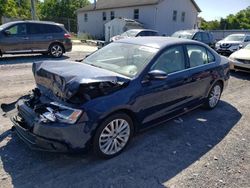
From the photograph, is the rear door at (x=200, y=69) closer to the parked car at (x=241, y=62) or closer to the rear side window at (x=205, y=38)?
the parked car at (x=241, y=62)

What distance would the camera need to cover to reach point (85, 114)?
344 cm

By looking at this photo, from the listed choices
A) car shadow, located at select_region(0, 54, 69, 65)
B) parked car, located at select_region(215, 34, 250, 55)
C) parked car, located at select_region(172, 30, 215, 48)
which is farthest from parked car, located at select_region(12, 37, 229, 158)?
parked car, located at select_region(215, 34, 250, 55)

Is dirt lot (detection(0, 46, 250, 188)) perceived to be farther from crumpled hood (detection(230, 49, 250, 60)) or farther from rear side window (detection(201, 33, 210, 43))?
rear side window (detection(201, 33, 210, 43))

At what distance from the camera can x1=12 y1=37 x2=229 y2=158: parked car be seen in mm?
3453

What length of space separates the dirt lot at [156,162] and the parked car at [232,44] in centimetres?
1287

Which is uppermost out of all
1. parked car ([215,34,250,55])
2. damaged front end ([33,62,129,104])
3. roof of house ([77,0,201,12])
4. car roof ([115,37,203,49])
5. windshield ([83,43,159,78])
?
roof of house ([77,0,201,12])

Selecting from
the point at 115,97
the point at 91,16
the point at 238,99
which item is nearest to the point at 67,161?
the point at 115,97

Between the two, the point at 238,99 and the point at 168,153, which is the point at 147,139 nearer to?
the point at 168,153

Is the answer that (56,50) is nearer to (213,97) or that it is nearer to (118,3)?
(213,97)

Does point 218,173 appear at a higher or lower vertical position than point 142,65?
lower

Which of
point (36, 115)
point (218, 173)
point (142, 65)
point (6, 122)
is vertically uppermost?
point (142, 65)

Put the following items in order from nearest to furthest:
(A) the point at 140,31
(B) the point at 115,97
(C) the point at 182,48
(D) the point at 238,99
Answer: (B) the point at 115,97 → (C) the point at 182,48 → (D) the point at 238,99 → (A) the point at 140,31

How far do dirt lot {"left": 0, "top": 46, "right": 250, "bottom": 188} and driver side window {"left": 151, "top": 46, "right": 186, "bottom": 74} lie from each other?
1.12 metres

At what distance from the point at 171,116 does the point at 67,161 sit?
6.54 feet
